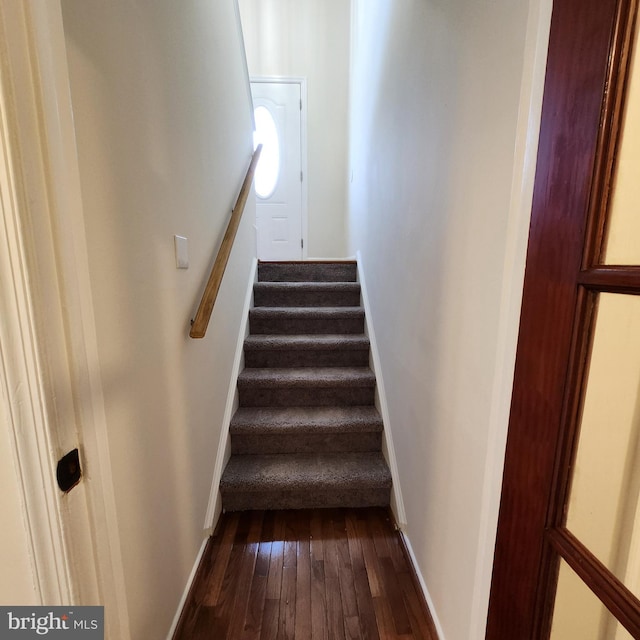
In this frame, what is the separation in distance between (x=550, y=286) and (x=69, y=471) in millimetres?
839

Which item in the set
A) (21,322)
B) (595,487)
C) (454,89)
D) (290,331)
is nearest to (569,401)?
(595,487)

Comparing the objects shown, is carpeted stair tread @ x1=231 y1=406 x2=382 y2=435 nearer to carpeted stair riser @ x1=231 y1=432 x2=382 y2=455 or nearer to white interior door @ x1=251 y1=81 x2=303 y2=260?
carpeted stair riser @ x1=231 y1=432 x2=382 y2=455

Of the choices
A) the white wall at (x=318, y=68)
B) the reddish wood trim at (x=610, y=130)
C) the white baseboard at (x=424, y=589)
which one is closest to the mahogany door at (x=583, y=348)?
the reddish wood trim at (x=610, y=130)

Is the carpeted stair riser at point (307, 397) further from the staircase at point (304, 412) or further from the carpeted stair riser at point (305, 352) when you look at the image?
the carpeted stair riser at point (305, 352)

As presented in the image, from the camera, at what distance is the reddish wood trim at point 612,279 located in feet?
1.43

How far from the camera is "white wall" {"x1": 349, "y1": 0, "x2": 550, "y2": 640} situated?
69cm

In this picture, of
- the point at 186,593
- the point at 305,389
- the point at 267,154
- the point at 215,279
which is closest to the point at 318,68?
the point at 267,154

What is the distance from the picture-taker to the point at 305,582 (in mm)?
1301

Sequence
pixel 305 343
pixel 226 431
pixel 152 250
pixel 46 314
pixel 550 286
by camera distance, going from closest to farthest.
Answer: pixel 46 314 < pixel 550 286 < pixel 152 250 < pixel 226 431 < pixel 305 343

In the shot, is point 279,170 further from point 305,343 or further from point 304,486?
point 304,486

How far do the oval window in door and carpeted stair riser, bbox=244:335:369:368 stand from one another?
223 cm

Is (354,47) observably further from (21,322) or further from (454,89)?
(21,322)

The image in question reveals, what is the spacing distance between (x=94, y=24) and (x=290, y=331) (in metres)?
1.87

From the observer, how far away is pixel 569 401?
534 mm
